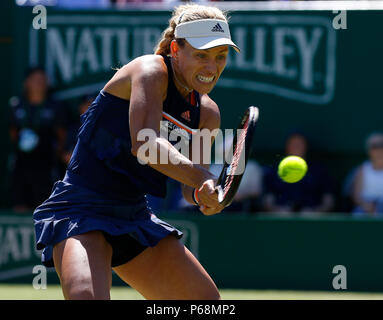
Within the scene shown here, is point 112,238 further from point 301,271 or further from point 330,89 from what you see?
point 330,89

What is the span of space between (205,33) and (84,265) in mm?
1177

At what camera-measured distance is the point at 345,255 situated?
7539mm

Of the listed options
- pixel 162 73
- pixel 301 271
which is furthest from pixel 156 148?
pixel 301 271

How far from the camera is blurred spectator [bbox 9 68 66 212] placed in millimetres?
8016

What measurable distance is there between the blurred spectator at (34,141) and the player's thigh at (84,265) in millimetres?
4544

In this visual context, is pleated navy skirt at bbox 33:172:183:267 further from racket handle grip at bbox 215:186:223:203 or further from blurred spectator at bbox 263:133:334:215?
blurred spectator at bbox 263:133:334:215

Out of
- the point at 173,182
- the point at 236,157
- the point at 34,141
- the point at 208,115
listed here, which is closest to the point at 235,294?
the point at 173,182

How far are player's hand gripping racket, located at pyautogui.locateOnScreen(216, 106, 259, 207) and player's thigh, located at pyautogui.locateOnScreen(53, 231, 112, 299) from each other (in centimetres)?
61

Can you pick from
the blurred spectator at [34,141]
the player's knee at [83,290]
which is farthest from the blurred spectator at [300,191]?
the player's knee at [83,290]

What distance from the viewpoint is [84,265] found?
11.2 feet

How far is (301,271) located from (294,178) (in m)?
3.80

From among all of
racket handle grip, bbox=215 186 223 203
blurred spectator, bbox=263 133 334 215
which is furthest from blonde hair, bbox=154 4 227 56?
blurred spectator, bbox=263 133 334 215

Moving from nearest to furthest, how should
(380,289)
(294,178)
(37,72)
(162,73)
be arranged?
(162,73), (294,178), (380,289), (37,72)

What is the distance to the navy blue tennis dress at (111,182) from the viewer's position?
3.69 metres
